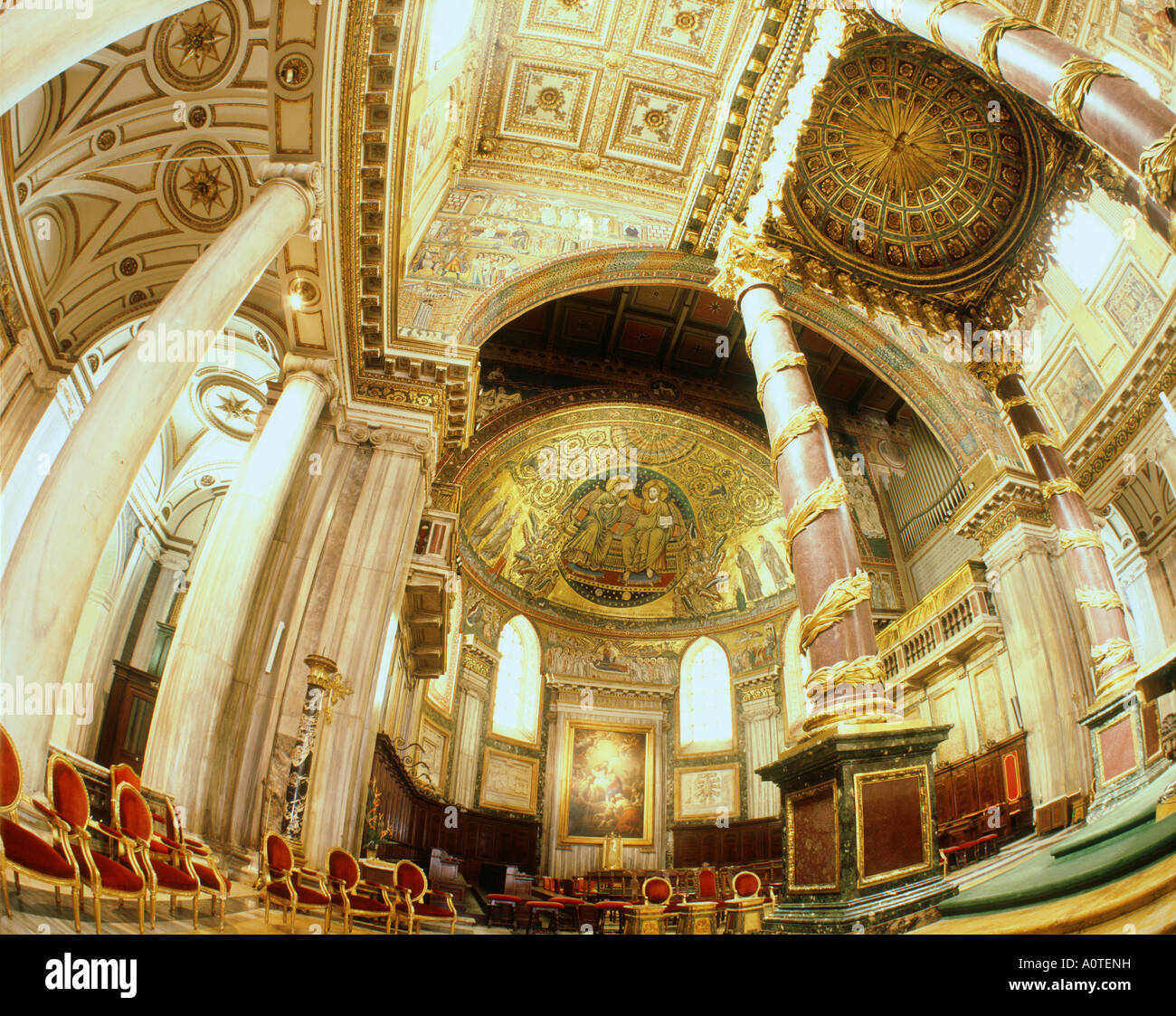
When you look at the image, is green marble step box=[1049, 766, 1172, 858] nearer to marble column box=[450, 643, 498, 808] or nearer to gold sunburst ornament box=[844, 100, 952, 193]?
gold sunburst ornament box=[844, 100, 952, 193]

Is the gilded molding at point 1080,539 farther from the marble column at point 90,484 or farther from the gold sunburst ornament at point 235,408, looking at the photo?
the gold sunburst ornament at point 235,408

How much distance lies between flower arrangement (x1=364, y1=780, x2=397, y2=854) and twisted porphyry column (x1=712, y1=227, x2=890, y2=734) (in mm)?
7184

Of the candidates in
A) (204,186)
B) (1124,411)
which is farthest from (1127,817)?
(204,186)

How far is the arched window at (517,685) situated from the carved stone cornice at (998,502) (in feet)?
35.6

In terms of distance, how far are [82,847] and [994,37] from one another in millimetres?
8304

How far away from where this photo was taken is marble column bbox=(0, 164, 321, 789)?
3943mm

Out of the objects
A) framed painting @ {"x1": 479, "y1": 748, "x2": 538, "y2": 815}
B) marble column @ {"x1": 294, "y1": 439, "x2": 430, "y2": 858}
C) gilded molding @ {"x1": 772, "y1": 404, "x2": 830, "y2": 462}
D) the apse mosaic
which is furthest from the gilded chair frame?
framed painting @ {"x1": 479, "y1": 748, "x2": 538, "y2": 815}

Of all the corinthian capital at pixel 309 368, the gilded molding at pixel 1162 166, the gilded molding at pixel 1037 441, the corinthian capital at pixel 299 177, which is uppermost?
the corinthian capital at pixel 299 177

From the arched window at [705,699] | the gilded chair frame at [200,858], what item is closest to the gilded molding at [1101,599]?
the gilded chair frame at [200,858]

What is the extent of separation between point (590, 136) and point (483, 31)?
2466 millimetres

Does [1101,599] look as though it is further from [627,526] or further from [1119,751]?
[627,526]

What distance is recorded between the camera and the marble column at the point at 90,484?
3.94 meters

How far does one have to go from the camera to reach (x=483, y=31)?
12.0 meters
